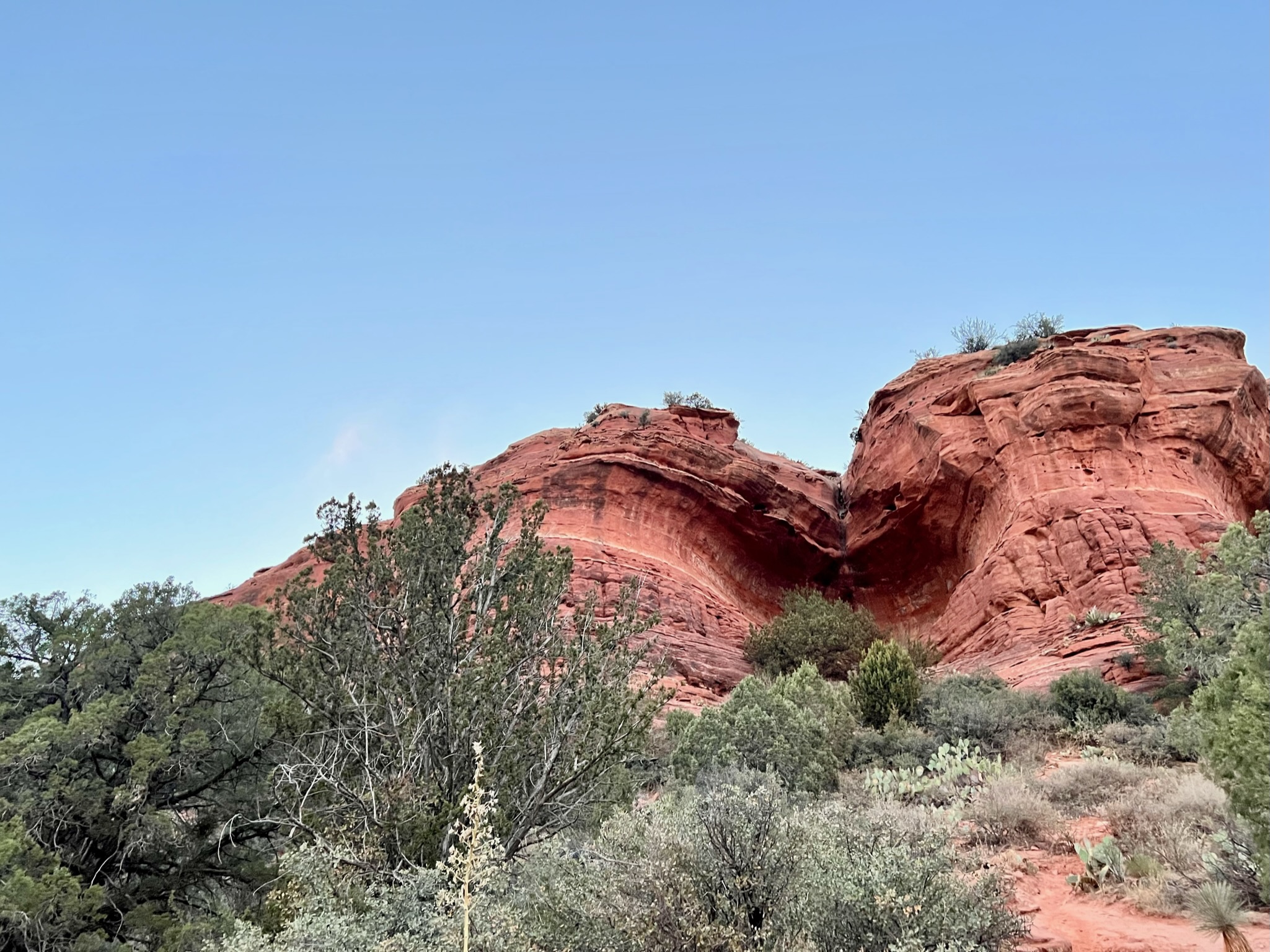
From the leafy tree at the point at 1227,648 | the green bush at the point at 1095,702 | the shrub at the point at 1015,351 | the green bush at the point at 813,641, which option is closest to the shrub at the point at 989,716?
the green bush at the point at 1095,702

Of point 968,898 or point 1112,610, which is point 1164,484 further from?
point 968,898

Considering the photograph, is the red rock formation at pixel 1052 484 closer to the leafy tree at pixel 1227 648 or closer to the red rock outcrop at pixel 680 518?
the leafy tree at pixel 1227 648

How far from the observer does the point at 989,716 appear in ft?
43.3

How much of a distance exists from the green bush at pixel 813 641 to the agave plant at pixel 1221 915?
16980 millimetres

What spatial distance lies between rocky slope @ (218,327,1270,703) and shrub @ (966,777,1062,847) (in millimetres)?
9983

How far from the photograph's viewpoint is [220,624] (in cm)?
951

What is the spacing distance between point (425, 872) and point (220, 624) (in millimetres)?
5816

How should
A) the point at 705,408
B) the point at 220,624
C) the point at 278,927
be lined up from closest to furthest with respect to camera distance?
the point at 278,927 < the point at 220,624 < the point at 705,408

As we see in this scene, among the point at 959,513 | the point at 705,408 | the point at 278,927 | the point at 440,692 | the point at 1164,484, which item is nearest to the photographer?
the point at 278,927

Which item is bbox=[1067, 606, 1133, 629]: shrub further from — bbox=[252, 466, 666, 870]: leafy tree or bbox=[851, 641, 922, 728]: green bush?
bbox=[252, 466, 666, 870]: leafy tree

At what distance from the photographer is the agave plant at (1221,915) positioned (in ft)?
14.3

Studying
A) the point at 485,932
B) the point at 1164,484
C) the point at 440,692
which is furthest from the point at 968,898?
the point at 1164,484

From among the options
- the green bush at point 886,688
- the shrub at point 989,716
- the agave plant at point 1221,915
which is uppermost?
the green bush at point 886,688

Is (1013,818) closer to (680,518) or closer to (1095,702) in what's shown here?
(1095,702)
